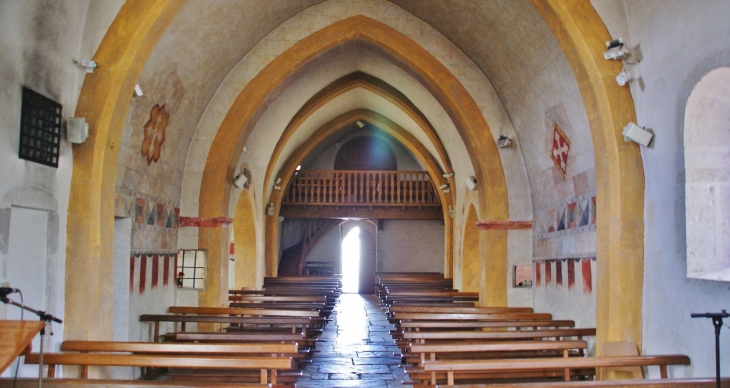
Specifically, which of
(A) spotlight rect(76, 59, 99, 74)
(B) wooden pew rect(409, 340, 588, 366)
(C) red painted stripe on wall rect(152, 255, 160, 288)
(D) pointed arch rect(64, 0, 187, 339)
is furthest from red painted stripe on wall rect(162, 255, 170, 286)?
(B) wooden pew rect(409, 340, 588, 366)

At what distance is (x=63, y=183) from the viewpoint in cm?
618

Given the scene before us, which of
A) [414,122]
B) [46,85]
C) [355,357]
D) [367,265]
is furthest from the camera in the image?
[367,265]

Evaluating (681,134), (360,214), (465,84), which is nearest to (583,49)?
(681,134)

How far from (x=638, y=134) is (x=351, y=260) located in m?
18.4

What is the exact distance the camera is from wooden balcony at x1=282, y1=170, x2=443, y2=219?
18.6 meters

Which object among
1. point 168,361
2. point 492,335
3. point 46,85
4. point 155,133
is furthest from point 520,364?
point 155,133

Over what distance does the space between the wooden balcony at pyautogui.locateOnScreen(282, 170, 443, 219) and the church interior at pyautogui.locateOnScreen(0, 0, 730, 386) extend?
13.8 ft

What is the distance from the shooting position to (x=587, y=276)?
8016mm

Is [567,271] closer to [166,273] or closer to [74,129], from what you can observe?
[166,273]

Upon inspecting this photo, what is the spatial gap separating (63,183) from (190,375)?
2277 millimetres

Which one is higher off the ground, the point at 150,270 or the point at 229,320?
the point at 150,270

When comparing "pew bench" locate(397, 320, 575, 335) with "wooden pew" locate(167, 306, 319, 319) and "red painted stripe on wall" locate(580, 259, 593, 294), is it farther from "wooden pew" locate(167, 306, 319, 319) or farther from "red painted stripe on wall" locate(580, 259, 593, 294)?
"wooden pew" locate(167, 306, 319, 319)

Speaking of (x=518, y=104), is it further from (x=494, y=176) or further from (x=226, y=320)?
(x=226, y=320)

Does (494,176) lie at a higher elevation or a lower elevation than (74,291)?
higher
